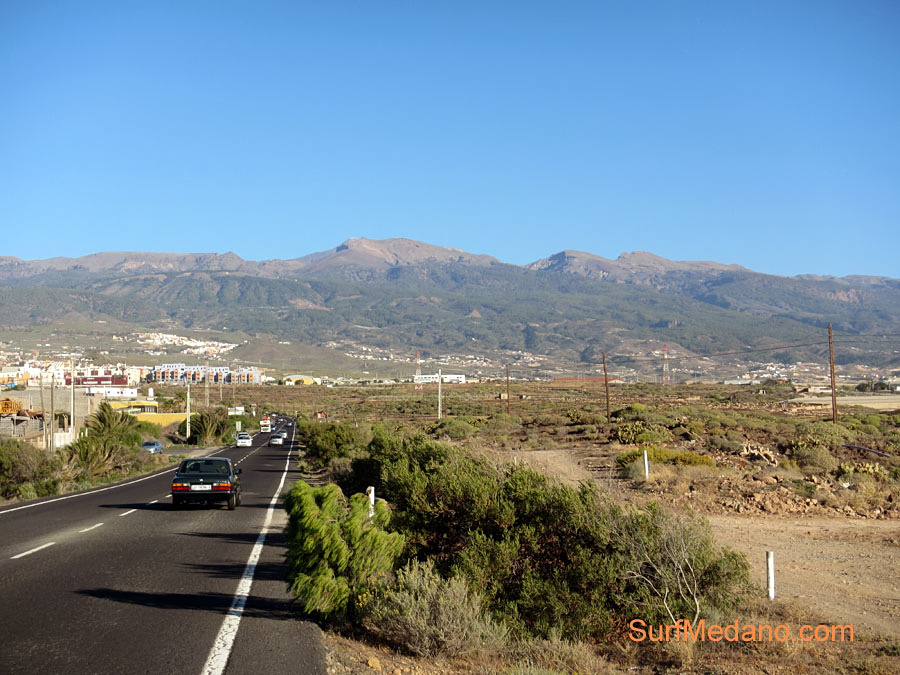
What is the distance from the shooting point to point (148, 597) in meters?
10.1

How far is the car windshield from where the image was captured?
20.9 m

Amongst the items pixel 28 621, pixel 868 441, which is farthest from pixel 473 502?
pixel 868 441

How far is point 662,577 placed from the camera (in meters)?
8.44

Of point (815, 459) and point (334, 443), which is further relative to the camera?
point (334, 443)

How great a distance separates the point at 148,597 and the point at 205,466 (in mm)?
11408

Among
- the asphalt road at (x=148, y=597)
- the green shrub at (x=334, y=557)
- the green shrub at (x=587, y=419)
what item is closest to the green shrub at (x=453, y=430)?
the green shrub at (x=587, y=419)

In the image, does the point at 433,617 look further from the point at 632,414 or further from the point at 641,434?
the point at 632,414

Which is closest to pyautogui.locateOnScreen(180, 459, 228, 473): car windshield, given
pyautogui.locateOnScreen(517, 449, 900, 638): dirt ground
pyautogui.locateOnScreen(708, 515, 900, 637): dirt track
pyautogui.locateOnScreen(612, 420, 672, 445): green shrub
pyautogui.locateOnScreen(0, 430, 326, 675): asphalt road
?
pyautogui.locateOnScreen(0, 430, 326, 675): asphalt road

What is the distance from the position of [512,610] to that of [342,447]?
25.7m

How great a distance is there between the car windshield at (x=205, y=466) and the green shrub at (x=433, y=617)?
45.5ft

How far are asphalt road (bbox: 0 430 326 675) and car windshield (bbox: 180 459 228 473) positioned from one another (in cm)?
178

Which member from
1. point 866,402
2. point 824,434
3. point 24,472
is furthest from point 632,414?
point 866,402

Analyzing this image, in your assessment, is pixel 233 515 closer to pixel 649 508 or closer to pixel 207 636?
pixel 207 636

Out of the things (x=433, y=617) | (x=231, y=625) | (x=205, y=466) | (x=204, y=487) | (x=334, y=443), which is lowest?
(x=334, y=443)
